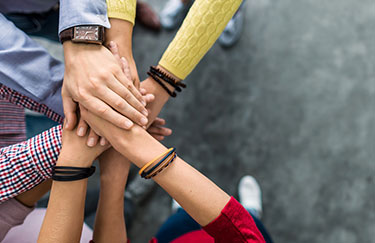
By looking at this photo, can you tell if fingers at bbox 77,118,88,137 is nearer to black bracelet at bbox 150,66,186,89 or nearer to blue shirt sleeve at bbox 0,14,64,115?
blue shirt sleeve at bbox 0,14,64,115

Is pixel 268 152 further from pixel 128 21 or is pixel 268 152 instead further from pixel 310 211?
pixel 128 21

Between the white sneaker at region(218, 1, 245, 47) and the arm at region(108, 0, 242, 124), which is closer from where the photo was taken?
the arm at region(108, 0, 242, 124)

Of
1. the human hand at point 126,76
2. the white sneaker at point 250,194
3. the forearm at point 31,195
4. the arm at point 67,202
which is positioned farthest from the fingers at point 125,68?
the white sneaker at point 250,194

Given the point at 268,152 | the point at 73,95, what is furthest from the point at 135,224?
the point at 73,95

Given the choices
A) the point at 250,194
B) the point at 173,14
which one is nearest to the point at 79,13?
the point at 173,14

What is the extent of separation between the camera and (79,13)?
2.06 feet

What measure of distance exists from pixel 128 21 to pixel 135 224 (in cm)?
102

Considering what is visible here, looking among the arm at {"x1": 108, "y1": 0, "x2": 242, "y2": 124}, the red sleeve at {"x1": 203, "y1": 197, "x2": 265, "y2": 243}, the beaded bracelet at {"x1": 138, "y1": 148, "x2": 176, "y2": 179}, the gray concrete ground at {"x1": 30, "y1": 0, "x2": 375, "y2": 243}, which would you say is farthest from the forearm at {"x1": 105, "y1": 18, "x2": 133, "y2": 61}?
the gray concrete ground at {"x1": 30, "y1": 0, "x2": 375, "y2": 243}

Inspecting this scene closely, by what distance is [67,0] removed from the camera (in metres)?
0.64

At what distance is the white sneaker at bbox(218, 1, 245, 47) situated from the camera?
1.42m

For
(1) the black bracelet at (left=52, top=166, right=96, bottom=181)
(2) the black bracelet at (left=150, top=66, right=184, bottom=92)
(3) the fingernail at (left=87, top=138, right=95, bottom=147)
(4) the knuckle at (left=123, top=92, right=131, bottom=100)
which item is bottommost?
(1) the black bracelet at (left=52, top=166, right=96, bottom=181)

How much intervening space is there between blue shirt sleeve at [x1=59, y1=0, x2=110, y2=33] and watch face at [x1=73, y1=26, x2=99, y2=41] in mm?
12

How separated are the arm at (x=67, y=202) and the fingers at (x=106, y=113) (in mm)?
96

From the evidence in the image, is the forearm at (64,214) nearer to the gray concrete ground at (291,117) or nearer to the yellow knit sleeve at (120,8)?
the yellow knit sleeve at (120,8)
